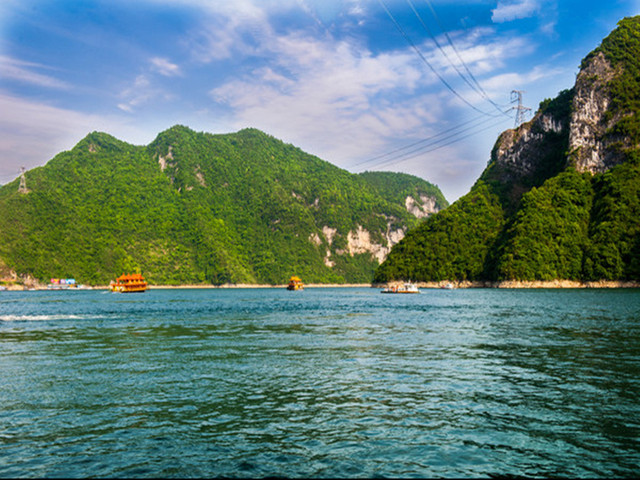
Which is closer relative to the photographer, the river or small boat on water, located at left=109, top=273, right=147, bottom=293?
the river

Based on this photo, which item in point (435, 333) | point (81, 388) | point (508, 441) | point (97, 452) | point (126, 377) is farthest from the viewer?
point (435, 333)

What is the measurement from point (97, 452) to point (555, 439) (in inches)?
519

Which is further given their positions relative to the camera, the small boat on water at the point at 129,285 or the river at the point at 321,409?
the small boat on water at the point at 129,285

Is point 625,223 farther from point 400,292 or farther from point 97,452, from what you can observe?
point 97,452

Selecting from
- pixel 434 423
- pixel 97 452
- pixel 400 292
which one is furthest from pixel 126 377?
pixel 400 292

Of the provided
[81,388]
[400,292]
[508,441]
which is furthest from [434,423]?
[400,292]

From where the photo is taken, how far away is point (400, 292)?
171875mm

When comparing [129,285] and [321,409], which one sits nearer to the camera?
[321,409]

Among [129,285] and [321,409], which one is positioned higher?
[321,409]

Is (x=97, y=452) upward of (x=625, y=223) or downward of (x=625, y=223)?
downward

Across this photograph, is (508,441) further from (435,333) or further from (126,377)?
(435,333)

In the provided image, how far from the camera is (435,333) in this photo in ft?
144

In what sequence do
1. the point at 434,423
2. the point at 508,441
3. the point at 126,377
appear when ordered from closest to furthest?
the point at 508,441 → the point at 434,423 → the point at 126,377

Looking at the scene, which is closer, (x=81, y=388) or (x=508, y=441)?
(x=508, y=441)
